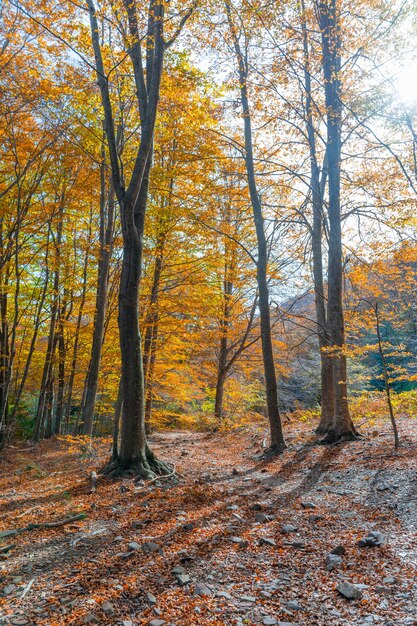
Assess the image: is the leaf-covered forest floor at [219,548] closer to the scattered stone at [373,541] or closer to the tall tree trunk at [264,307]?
the scattered stone at [373,541]

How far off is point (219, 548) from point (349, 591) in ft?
3.74

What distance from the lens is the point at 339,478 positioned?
5.45 meters

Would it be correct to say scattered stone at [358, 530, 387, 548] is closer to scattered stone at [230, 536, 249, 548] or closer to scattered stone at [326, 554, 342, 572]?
scattered stone at [326, 554, 342, 572]

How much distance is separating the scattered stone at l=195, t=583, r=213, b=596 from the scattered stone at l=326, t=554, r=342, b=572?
892 mm

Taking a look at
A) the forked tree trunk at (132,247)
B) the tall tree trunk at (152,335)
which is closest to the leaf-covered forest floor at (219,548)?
the forked tree trunk at (132,247)

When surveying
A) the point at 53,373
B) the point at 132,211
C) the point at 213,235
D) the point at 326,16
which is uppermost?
the point at 326,16

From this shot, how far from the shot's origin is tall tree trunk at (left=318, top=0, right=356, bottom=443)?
24.8 feet

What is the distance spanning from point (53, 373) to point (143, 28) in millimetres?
11177

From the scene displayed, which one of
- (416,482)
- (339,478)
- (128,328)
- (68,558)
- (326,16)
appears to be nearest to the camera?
(68,558)

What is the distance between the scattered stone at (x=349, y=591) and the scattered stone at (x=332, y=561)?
1.04 feet

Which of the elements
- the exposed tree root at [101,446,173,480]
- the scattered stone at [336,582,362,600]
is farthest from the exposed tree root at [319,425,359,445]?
the scattered stone at [336,582,362,600]

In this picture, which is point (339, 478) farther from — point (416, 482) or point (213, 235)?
point (213, 235)

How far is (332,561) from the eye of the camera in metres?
2.88

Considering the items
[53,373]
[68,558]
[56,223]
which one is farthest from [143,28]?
[53,373]
